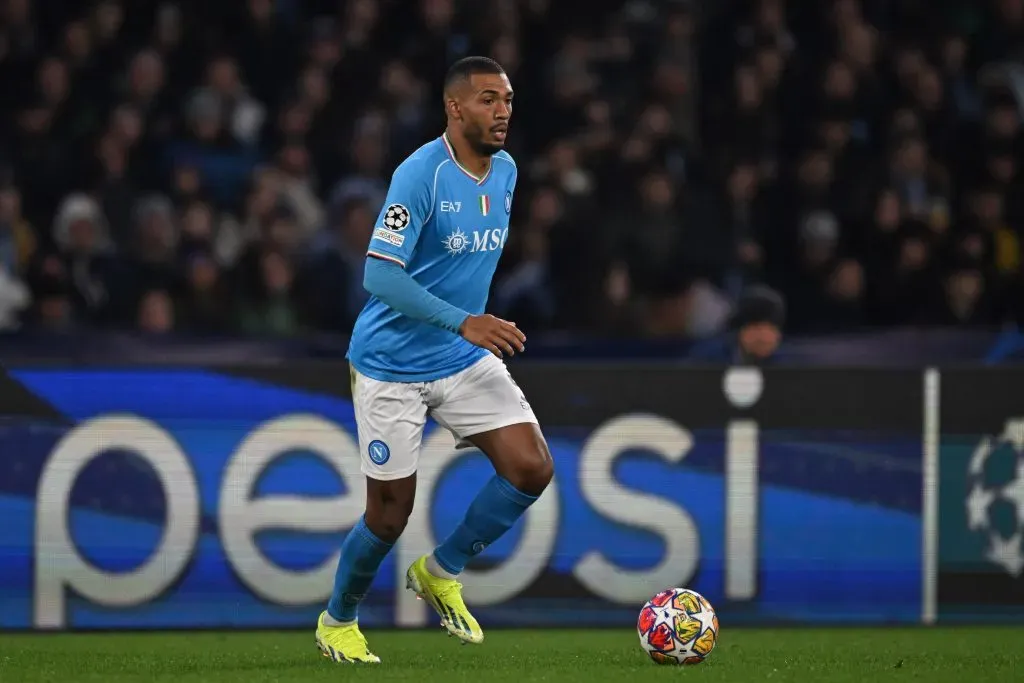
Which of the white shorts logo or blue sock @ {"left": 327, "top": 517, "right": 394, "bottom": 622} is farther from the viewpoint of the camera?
blue sock @ {"left": 327, "top": 517, "right": 394, "bottom": 622}

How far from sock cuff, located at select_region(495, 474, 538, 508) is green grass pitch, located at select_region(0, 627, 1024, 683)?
0.60 m

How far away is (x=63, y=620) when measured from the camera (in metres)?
8.49

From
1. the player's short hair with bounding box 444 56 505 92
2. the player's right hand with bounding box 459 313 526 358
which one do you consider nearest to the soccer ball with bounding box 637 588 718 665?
the player's right hand with bounding box 459 313 526 358

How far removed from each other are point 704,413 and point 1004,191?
204 inches

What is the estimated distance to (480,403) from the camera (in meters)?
6.90

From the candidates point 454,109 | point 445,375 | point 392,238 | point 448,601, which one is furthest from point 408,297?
point 448,601

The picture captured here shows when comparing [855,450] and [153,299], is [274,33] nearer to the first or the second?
[153,299]

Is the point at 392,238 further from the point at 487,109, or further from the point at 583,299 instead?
the point at 583,299

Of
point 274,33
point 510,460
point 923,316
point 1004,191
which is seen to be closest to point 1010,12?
point 1004,191

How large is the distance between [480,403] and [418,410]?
0.76ft

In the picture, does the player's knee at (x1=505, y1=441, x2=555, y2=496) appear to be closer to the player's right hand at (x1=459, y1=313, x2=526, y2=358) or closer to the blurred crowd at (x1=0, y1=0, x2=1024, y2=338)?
the player's right hand at (x1=459, y1=313, x2=526, y2=358)

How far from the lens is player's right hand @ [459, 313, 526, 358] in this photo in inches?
248

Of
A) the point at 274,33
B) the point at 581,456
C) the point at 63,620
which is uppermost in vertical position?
the point at 274,33

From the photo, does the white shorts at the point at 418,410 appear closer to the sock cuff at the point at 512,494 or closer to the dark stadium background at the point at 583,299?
the sock cuff at the point at 512,494
